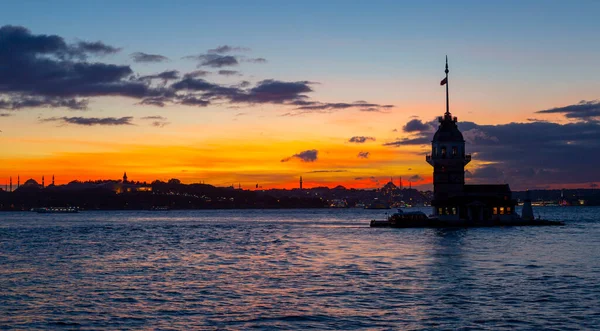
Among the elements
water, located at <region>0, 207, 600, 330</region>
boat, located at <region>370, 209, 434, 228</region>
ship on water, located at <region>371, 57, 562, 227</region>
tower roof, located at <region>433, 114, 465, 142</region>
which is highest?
tower roof, located at <region>433, 114, 465, 142</region>

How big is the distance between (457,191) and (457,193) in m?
0.39

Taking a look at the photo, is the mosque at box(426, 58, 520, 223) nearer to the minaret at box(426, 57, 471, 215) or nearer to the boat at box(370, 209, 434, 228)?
the minaret at box(426, 57, 471, 215)

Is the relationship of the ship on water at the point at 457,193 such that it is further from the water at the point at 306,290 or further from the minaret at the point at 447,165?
the water at the point at 306,290

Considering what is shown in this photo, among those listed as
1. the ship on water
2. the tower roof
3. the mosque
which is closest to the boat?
the ship on water

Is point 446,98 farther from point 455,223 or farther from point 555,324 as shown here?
point 555,324

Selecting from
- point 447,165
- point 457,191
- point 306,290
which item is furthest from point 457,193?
point 306,290

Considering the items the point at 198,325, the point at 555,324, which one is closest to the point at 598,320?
the point at 555,324

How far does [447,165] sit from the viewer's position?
407ft

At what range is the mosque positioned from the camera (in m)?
123

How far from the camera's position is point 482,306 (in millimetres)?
36875

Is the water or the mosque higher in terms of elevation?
the mosque

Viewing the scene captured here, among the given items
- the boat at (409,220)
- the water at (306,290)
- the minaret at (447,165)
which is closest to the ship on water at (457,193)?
the minaret at (447,165)

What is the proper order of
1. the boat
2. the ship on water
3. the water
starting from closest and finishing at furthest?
the water, the ship on water, the boat

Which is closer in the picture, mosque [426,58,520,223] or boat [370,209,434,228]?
mosque [426,58,520,223]
